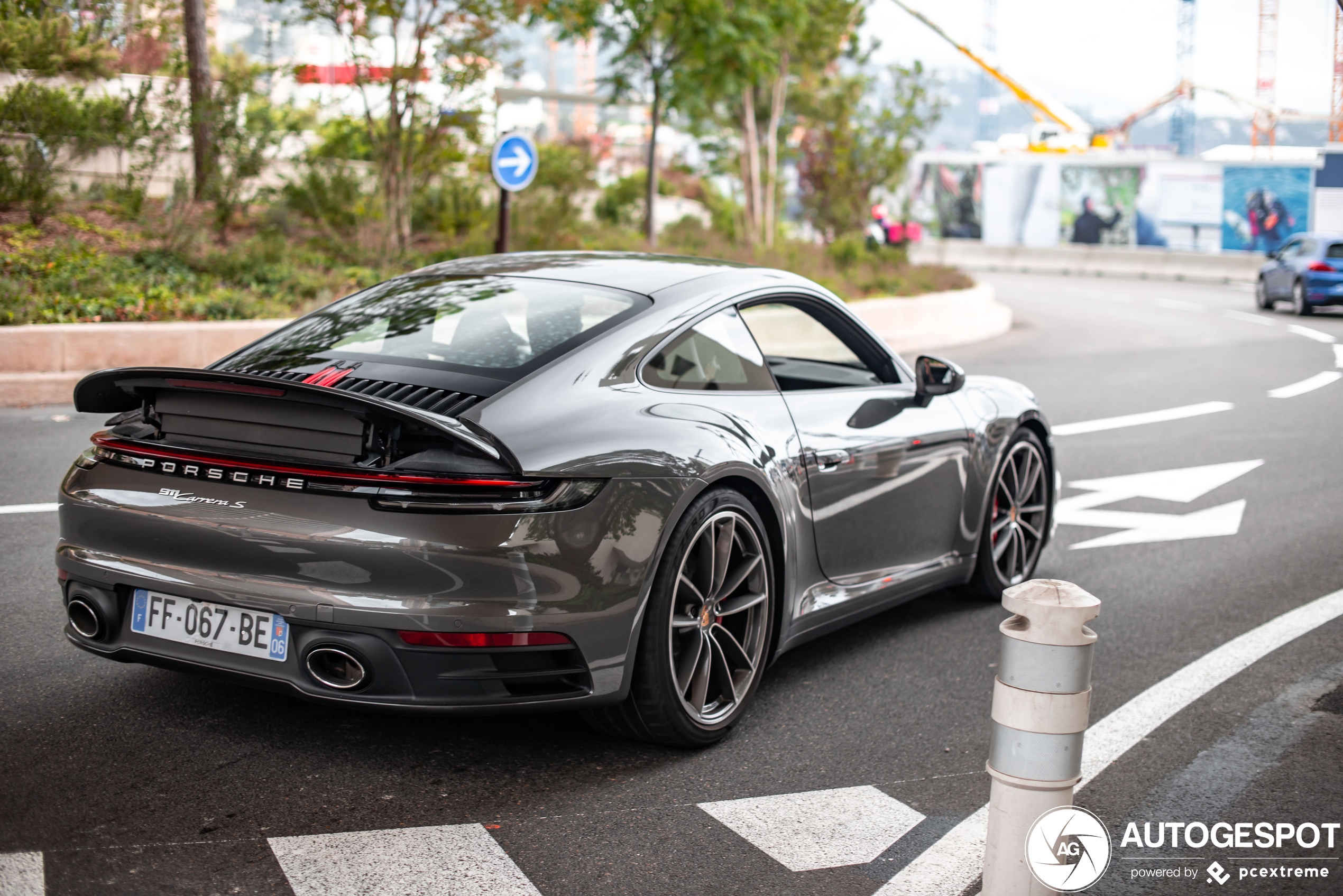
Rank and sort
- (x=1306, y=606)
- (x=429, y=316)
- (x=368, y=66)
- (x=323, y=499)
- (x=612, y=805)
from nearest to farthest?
(x=323, y=499) → (x=612, y=805) → (x=429, y=316) → (x=1306, y=606) → (x=368, y=66)

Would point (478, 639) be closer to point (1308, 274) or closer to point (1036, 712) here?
point (1036, 712)

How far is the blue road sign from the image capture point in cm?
1372

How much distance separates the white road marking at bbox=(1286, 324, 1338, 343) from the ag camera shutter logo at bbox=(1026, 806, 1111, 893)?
61.9 feet

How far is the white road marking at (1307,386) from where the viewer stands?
13.4 metres

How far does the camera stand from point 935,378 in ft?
16.3

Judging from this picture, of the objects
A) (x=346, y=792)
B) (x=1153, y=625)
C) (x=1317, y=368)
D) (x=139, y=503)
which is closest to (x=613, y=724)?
(x=346, y=792)

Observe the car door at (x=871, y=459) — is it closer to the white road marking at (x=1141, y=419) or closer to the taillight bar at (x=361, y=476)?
the taillight bar at (x=361, y=476)

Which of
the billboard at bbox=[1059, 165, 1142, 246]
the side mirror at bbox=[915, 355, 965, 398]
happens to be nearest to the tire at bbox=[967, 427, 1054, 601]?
the side mirror at bbox=[915, 355, 965, 398]

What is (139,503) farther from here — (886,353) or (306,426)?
(886,353)

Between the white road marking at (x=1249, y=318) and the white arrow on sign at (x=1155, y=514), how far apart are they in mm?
14826

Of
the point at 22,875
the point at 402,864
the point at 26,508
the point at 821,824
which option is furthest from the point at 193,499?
the point at 26,508

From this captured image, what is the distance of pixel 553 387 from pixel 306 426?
2.24ft

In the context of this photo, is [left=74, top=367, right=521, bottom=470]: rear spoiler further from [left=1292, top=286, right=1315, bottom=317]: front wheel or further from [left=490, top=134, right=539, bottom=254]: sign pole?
[left=1292, top=286, right=1315, bottom=317]: front wheel

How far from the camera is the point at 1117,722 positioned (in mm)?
4262
